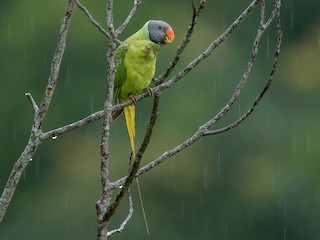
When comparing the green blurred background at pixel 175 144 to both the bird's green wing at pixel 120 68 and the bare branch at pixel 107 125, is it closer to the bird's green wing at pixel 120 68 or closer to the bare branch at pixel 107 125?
the bird's green wing at pixel 120 68

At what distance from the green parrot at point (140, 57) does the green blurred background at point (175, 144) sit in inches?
355

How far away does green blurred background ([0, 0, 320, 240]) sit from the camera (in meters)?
14.8

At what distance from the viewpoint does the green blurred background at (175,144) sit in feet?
48.6

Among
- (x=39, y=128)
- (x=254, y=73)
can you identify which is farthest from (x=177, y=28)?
(x=39, y=128)

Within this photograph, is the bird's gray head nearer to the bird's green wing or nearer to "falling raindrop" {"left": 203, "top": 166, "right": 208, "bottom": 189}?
the bird's green wing

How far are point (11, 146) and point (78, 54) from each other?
62.2 inches

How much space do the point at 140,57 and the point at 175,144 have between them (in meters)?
9.64

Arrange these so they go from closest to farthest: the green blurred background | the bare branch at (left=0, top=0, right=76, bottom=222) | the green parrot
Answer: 1. the bare branch at (left=0, top=0, right=76, bottom=222)
2. the green parrot
3. the green blurred background

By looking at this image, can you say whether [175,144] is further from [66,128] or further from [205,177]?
[66,128]

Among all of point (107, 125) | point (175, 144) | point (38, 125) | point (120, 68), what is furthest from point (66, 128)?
point (175, 144)

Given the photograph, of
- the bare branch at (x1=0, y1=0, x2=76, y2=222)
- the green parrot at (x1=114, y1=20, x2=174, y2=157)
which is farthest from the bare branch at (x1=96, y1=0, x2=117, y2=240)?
the green parrot at (x1=114, y1=20, x2=174, y2=157)

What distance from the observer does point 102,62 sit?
15.4 metres

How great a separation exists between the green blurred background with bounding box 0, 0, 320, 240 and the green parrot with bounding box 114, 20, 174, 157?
902 centimetres

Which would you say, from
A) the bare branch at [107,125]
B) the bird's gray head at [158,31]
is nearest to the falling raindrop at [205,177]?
the bird's gray head at [158,31]
